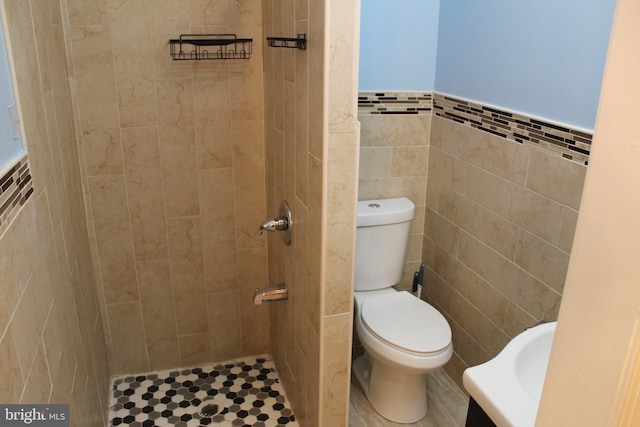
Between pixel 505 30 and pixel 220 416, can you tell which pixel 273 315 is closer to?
pixel 220 416

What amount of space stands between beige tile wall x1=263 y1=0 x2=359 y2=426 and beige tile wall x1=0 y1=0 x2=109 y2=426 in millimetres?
785

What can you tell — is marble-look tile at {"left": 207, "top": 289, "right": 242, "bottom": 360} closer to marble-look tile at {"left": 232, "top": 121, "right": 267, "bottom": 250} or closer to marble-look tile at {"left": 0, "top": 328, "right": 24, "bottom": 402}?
marble-look tile at {"left": 232, "top": 121, "right": 267, "bottom": 250}

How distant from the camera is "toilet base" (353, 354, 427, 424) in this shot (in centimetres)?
230

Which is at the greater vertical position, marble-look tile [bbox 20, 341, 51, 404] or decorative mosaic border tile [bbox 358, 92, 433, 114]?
decorative mosaic border tile [bbox 358, 92, 433, 114]

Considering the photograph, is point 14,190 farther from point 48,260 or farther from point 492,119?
point 492,119

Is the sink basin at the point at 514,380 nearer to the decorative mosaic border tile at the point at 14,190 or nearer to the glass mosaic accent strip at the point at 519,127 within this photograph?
the glass mosaic accent strip at the point at 519,127

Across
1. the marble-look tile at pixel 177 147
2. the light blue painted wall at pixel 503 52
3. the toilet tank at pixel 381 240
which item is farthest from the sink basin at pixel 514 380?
the marble-look tile at pixel 177 147

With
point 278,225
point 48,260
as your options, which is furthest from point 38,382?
point 278,225

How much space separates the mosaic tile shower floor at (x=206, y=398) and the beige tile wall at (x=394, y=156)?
3.37 feet

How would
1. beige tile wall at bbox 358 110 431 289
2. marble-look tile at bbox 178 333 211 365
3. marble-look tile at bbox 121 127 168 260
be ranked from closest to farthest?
marble-look tile at bbox 121 127 168 260 < beige tile wall at bbox 358 110 431 289 < marble-look tile at bbox 178 333 211 365

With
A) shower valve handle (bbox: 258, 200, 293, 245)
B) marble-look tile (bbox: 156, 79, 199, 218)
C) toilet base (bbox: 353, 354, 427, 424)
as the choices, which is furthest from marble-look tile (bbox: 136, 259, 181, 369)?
toilet base (bbox: 353, 354, 427, 424)

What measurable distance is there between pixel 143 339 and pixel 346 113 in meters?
1.58

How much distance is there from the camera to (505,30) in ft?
6.64

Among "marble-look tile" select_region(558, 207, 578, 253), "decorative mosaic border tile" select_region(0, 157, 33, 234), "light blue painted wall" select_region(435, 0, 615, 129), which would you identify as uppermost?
"light blue painted wall" select_region(435, 0, 615, 129)
